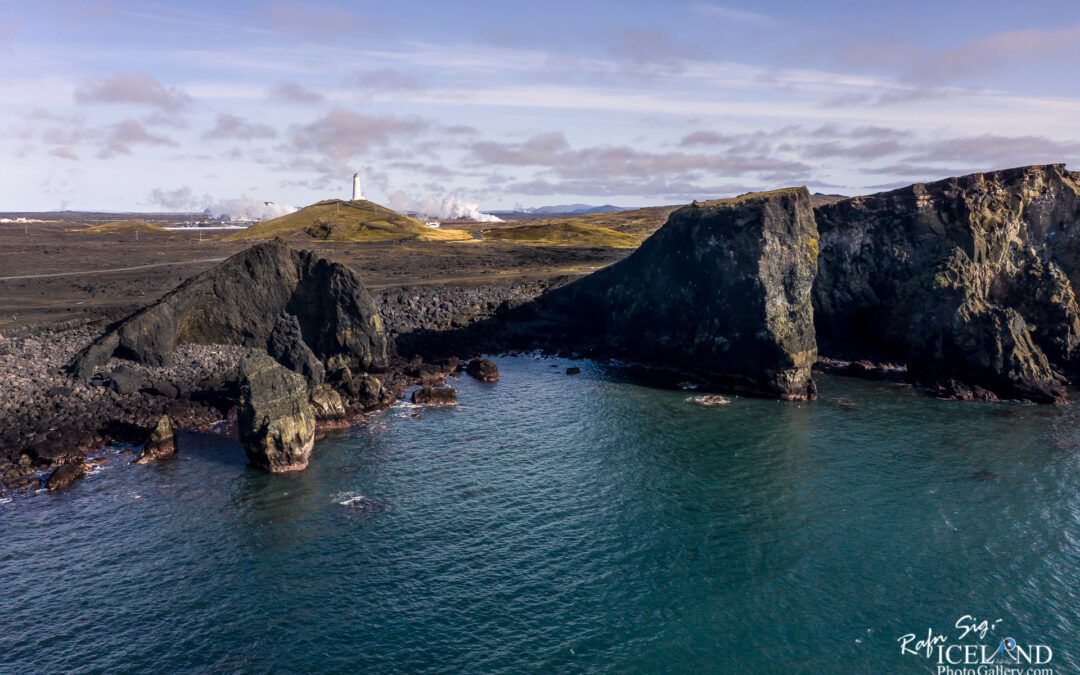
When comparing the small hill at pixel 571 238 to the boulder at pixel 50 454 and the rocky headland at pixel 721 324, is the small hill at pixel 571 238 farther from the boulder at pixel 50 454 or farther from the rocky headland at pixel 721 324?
the boulder at pixel 50 454

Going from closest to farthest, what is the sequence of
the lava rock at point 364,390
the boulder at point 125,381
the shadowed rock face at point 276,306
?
the boulder at point 125,381
the lava rock at point 364,390
the shadowed rock face at point 276,306

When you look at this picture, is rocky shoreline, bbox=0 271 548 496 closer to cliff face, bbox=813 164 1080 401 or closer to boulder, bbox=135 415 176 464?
boulder, bbox=135 415 176 464

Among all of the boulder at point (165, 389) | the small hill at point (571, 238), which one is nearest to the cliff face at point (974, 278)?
the boulder at point (165, 389)

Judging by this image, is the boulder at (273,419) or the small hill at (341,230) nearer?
the boulder at (273,419)

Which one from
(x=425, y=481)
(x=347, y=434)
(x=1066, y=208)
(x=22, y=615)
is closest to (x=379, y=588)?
(x=425, y=481)

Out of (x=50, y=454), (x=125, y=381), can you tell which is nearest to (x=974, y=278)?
(x=125, y=381)

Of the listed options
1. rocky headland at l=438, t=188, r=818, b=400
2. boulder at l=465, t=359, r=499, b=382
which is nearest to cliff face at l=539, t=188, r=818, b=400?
rocky headland at l=438, t=188, r=818, b=400

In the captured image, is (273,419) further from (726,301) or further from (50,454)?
(726,301)

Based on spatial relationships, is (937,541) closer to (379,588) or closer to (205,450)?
(379,588)
